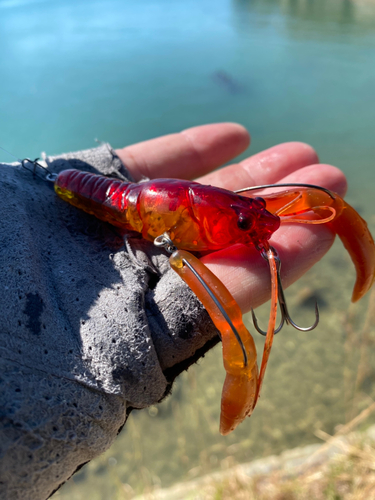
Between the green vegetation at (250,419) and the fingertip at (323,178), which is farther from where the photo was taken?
the green vegetation at (250,419)

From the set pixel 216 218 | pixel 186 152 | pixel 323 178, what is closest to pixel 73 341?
pixel 216 218

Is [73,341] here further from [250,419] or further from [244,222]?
[250,419]

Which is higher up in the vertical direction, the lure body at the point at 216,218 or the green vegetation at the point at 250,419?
the lure body at the point at 216,218

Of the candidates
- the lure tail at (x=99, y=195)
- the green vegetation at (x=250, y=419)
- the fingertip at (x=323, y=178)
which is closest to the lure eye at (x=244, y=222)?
the lure tail at (x=99, y=195)

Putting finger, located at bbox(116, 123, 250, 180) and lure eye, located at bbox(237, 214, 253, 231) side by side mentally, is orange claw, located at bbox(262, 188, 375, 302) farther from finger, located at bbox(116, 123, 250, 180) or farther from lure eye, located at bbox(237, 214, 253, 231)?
finger, located at bbox(116, 123, 250, 180)

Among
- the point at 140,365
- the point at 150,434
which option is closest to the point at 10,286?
the point at 140,365

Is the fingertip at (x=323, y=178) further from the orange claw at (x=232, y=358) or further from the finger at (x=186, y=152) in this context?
the orange claw at (x=232, y=358)

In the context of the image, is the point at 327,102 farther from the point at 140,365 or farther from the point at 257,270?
the point at 140,365

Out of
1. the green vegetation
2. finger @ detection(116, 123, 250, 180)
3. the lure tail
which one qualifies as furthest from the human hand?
the green vegetation

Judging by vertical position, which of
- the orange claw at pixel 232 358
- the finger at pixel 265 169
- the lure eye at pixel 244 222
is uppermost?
the lure eye at pixel 244 222
